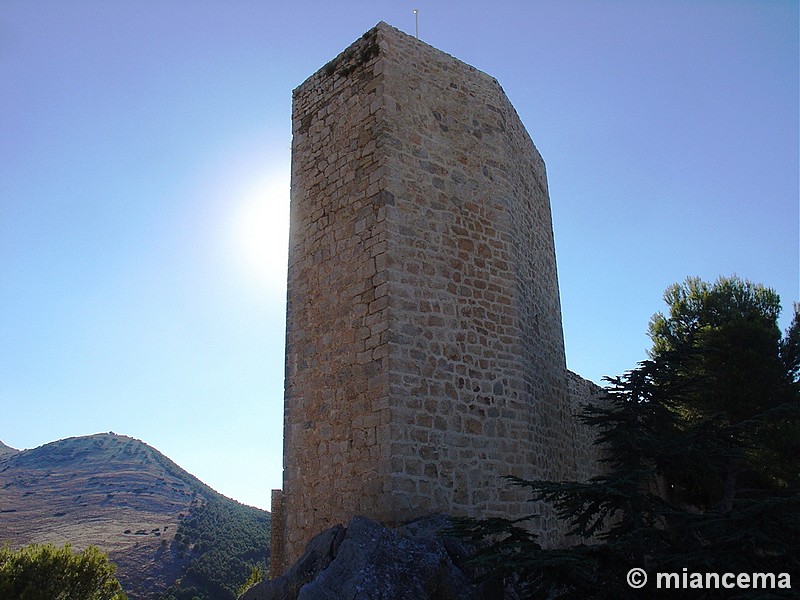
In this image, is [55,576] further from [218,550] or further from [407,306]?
[218,550]

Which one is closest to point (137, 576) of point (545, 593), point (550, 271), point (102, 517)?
point (102, 517)

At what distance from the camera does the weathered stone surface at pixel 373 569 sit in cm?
420

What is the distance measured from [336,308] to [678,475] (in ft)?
29.5

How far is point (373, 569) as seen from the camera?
4352 mm

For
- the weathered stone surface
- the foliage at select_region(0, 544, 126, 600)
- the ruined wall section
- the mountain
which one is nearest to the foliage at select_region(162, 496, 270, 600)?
the mountain

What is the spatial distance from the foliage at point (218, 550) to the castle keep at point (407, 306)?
21.4 metres

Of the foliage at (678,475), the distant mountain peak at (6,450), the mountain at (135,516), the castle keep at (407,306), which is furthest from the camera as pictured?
the distant mountain peak at (6,450)

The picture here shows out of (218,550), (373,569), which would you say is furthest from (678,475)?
(218,550)

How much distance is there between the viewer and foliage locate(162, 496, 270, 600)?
29.3 m

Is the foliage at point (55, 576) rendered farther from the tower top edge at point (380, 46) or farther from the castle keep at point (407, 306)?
the tower top edge at point (380, 46)

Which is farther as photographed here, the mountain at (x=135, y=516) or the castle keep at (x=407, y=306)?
the mountain at (x=135, y=516)

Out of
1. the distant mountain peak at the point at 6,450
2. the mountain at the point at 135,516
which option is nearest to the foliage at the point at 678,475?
the mountain at the point at 135,516

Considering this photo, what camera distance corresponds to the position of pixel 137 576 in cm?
3070

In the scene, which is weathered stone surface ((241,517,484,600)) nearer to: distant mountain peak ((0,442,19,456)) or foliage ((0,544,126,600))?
foliage ((0,544,126,600))
